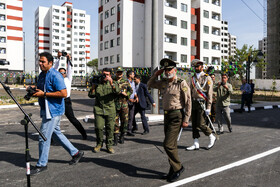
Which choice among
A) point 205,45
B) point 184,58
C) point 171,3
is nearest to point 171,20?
point 171,3

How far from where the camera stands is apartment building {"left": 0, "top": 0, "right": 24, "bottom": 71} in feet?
185

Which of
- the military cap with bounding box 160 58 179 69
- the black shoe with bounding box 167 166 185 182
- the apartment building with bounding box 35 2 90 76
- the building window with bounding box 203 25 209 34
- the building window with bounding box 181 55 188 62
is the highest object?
the apartment building with bounding box 35 2 90 76

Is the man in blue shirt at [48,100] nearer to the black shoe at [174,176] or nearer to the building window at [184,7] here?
the black shoe at [174,176]

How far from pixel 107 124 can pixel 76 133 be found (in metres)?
2.65

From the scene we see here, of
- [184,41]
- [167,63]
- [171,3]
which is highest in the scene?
[171,3]

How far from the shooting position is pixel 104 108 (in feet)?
17.9

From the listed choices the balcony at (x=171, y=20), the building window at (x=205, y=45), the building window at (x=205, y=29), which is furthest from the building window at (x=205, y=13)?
the balcony at (x=171, y=20)

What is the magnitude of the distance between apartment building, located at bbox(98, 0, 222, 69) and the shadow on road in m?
31.5

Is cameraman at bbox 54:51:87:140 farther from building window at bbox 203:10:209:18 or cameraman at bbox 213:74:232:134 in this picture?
building window at bbox 203:10:209:18

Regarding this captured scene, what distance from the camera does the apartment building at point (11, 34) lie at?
56500 millimetres

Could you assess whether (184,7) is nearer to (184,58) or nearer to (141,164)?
(184,58)

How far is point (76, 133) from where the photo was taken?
25.6ft

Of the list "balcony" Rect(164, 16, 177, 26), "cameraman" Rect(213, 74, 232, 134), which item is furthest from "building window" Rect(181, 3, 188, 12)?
"cameraman" Rect(213, 74, 232, 134)

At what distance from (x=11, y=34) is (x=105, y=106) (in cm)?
6152
